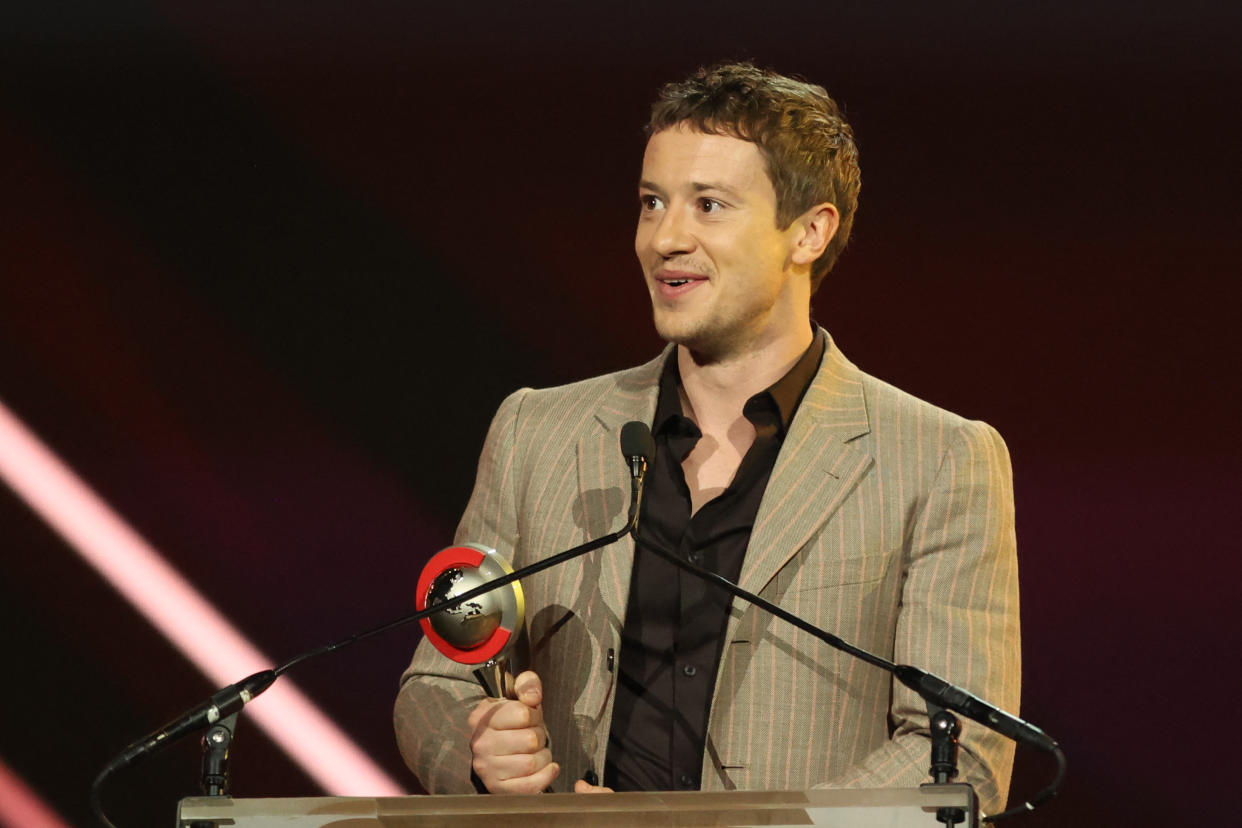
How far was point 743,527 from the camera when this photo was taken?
8.09ft

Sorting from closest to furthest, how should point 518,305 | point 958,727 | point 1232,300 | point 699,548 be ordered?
point 958,727 → point 699,548 → point 1232,300 → point 518,305

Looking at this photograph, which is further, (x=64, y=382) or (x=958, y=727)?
(x=64, y=382)

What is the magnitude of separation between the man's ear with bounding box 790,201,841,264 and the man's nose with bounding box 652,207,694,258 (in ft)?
0.73

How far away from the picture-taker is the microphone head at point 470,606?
1.98 meters

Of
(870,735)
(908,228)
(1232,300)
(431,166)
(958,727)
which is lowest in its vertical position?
(870,735)

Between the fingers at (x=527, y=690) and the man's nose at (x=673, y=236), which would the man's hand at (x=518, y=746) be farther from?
the man's nose at (x=673, y=236)

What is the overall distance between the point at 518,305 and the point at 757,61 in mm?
754

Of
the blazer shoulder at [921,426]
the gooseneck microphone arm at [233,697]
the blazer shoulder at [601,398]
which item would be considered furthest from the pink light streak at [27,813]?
the blazer shoulder at [921,426]

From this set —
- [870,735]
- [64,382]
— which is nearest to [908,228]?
[870,735]

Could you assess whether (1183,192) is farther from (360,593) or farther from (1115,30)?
(360,593)

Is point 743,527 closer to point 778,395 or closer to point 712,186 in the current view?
point 778,395

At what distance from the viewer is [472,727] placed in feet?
7.48

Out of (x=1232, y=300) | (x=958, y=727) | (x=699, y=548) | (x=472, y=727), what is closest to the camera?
(x=958, y=727)

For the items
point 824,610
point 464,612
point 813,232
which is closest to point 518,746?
point 464,612
